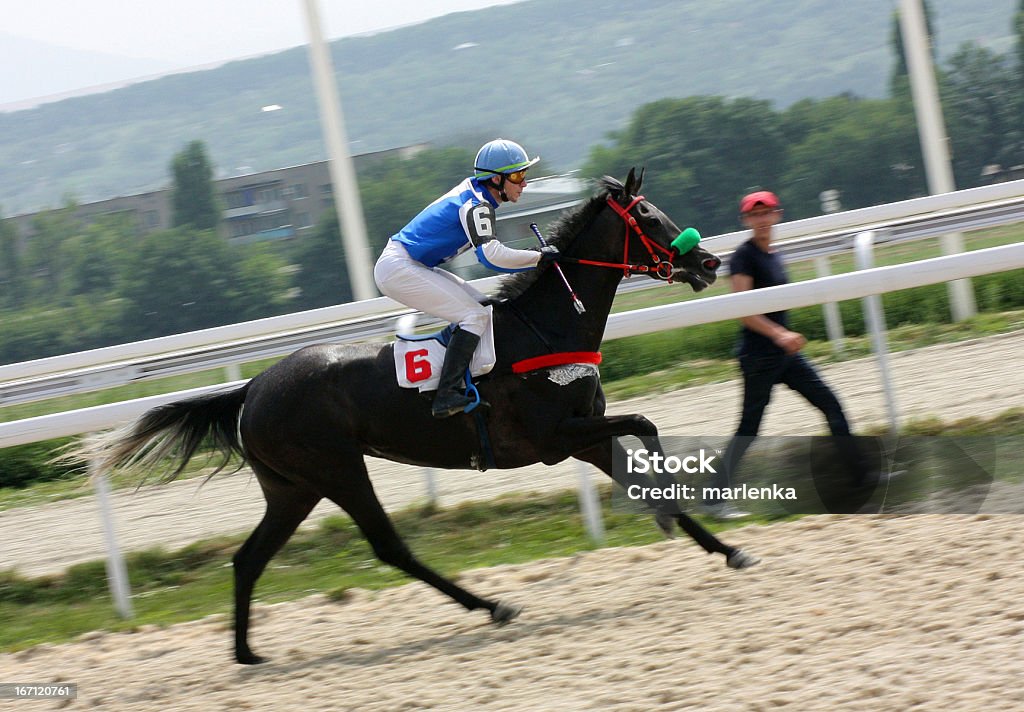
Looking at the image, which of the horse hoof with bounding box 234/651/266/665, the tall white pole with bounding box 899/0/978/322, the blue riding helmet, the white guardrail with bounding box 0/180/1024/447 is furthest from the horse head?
the tall white pole with bounding box 899/0/978/322

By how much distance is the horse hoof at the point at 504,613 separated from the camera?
14.8 feet

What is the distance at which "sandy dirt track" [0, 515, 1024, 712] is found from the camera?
336 cm

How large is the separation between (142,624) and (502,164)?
2.62 m

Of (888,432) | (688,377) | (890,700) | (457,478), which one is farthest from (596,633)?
(688,377)

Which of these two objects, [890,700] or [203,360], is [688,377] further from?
[890,700]

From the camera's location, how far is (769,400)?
5109mm

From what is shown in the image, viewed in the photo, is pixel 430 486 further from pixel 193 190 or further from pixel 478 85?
pixel 478 85

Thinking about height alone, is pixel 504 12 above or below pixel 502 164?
above

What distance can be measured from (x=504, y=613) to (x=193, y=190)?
780cm

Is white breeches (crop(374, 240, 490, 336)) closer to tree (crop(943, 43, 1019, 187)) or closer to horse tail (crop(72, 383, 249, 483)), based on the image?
horse tail (crop(72, 383, 249, 483))

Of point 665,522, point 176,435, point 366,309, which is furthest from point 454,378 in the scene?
point 366,309

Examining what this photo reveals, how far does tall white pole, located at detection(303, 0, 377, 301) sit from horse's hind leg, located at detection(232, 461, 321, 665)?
16.7ft

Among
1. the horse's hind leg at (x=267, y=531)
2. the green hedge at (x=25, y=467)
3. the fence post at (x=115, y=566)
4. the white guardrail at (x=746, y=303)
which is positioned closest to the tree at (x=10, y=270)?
the green hedge at (x=25, y=467)

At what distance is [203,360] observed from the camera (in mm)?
8258
